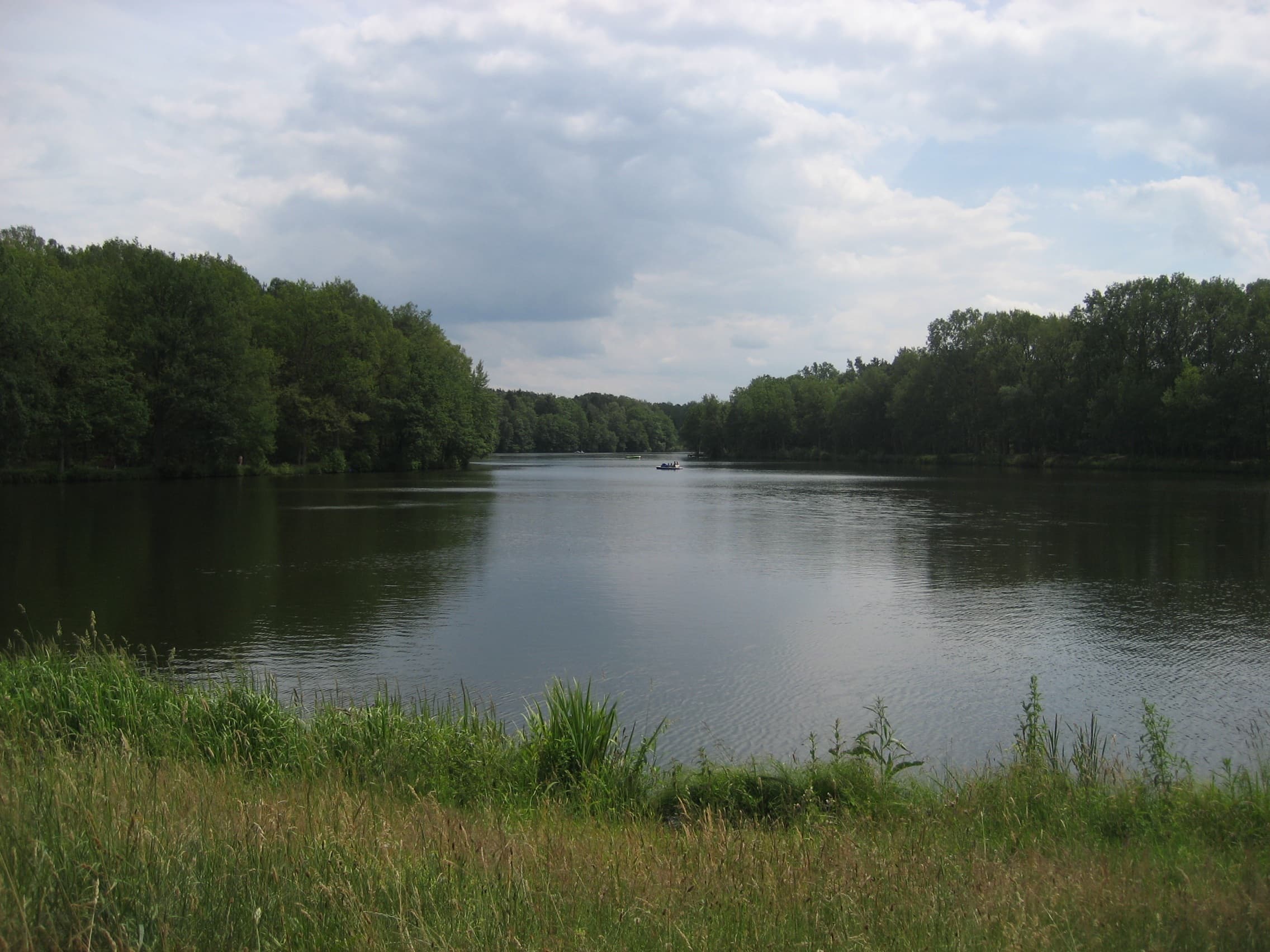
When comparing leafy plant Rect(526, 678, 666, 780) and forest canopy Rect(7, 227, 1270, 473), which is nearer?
leafy plant Rect(526, 678, 666, 780)

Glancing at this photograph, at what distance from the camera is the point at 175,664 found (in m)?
14.1

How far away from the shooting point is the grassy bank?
406 cm

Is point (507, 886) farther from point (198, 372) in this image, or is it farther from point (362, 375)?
point (362, 375)

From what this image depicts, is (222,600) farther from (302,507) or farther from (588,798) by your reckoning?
(302,507)

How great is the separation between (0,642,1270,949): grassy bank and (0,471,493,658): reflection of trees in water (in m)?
8.19

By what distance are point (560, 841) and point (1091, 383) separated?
95105 millimetres

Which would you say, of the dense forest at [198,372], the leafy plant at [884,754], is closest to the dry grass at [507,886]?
the leafy plant at [884,754]

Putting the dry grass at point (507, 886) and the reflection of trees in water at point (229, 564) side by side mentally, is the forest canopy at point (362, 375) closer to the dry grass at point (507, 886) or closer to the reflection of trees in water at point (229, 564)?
the reflection of trees in water at point (229, 564)

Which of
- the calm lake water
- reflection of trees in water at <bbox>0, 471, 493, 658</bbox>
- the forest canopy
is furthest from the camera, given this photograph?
the forest canopy

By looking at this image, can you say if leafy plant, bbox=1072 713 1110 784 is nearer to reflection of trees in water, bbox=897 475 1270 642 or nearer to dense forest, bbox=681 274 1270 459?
reflection of trees in water, bbox=897 475 1270 642

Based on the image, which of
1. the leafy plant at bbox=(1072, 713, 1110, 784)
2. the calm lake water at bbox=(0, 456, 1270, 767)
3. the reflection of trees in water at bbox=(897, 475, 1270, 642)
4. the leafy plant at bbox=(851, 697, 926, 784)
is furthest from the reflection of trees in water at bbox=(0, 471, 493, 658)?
the reflection of trees in water at bbox=(897, 475, 1270, 642)

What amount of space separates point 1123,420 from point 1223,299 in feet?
41.4

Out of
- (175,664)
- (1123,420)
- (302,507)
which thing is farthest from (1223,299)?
(175,664)

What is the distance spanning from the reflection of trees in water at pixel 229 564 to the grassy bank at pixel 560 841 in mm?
8188
